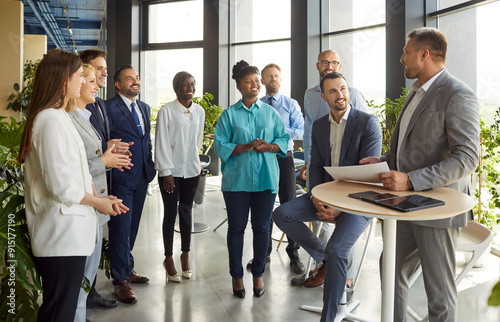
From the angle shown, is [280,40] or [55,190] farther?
[280,40]

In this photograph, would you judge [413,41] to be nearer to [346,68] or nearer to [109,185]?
[109,185]

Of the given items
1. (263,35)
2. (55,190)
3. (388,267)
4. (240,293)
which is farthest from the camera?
(263,35)

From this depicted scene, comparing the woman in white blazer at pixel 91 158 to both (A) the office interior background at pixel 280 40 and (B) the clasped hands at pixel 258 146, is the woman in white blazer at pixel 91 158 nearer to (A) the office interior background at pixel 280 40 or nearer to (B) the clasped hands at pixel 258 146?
(B) the clasped hands at pixel 258 146

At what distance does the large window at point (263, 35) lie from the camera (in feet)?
24.7

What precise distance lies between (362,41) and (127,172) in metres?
4.50

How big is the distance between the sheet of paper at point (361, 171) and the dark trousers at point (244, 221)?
2.90 ft

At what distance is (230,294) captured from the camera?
310 cm

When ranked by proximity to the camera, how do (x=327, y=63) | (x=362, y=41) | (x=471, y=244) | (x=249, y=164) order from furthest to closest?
(x=362, y=41) → (x=327, y=63) → (x=249, y=164) → (x=471, y=244)

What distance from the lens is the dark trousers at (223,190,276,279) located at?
2.97 meters

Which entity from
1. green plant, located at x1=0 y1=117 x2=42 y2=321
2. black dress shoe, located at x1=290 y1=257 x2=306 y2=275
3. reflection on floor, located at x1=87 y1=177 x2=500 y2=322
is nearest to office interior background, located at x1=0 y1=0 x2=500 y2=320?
reflection on floor, located at x1=87 y1=177 x2=500 y2=322

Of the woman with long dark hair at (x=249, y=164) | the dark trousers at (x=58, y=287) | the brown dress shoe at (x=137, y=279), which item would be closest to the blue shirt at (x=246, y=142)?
the woman with long dark hair at (x=249, y=164)

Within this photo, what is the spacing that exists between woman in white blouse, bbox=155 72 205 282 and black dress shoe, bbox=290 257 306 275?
85cm

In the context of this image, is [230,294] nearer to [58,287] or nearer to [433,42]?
[58,287]

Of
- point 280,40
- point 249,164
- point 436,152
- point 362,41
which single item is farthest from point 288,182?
point 280,40
